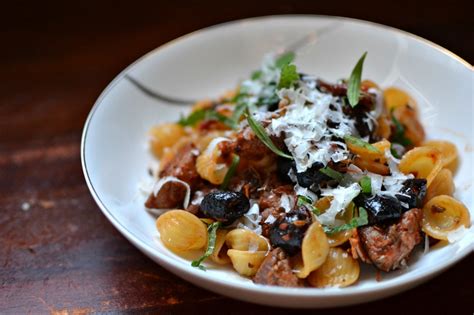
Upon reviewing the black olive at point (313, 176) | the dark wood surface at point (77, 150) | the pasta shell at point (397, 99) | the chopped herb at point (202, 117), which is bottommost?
the dark wood surface at point (77, 150)

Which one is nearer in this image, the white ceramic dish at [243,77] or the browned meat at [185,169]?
the white ceramic dish at [243,77]

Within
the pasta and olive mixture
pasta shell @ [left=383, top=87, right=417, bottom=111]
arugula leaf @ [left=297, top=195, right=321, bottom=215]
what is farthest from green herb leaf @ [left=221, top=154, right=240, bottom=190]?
pasta shell @ [left=383, top=87, right=417, bottom=111]

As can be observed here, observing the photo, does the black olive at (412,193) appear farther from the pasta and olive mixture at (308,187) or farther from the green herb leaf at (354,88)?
the green herb leaf at (354,88)

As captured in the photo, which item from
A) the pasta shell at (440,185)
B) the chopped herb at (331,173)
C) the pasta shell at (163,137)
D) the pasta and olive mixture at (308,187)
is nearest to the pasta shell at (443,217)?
the pasta and olive mixture at (308,187)

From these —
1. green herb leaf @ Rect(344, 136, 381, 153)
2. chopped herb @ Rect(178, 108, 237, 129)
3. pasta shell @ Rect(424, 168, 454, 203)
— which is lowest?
chopped herb @ Rect(178, 108, 237, 129)

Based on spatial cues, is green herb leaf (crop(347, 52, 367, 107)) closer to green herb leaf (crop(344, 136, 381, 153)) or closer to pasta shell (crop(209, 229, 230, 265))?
green herb leaf (crop(344, 136, 381, 153))

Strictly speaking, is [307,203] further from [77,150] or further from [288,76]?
[77,150]
